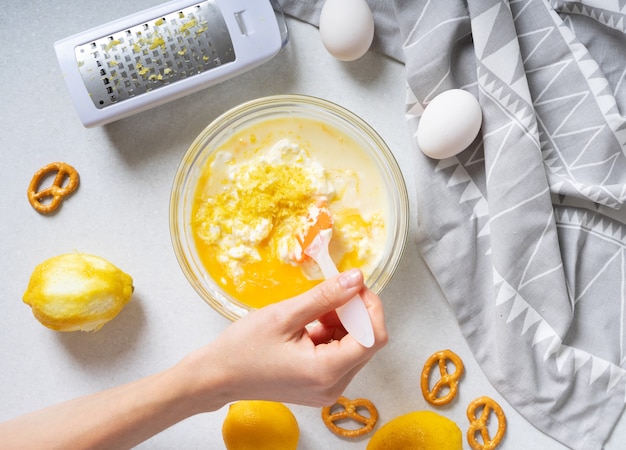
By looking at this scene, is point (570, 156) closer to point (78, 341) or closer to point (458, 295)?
point (458, 295)

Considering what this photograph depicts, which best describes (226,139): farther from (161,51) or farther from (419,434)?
(419,434)

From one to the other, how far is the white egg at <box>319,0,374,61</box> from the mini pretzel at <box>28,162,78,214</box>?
22.7 inches

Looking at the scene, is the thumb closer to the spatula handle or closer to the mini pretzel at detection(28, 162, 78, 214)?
Answer: the spatula handle

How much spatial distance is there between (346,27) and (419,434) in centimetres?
77

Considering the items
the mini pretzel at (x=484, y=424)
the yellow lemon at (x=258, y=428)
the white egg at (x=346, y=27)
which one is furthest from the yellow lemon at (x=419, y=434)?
the white egg at (x=346, y=27)

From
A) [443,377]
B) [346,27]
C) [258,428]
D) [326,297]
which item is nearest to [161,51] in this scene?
[346,27]

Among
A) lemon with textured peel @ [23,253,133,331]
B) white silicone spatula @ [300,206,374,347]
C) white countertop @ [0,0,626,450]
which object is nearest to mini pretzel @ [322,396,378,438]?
white countertop @ [0,0,626,450]

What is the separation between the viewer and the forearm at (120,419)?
1119 millimetres

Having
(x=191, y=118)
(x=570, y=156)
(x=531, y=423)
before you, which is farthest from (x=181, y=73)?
(x=531, y=423)

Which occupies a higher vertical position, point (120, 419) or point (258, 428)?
point (120, 419)

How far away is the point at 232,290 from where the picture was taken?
125 cm

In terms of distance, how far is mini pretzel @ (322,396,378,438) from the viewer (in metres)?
1.29

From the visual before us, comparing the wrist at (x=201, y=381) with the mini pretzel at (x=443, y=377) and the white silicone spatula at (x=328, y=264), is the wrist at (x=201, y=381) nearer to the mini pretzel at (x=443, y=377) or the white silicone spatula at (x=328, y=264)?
the white silicone spatula at (x=328, y=264)

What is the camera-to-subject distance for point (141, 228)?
1.31 meters
